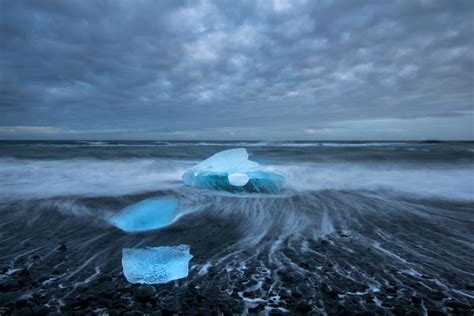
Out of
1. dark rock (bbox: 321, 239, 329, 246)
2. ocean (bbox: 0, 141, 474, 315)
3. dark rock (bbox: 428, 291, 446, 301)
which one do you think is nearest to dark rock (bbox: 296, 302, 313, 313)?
ocean (bbox: 0, 141, 474, 315)

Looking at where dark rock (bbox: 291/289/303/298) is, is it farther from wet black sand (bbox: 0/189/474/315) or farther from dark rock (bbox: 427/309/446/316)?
dark rock (bbox: 427/309/446/316)

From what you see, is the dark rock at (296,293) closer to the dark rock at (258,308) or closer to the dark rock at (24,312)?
the dark rock at (258,308)

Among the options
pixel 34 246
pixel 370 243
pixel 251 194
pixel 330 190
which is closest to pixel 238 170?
pixel 251 194

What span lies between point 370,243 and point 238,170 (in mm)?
3528

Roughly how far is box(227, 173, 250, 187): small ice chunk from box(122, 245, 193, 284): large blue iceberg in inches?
128

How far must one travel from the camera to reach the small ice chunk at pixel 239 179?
243 inches

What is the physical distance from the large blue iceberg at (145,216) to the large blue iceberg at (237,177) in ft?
5.86

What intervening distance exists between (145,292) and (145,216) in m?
2.08

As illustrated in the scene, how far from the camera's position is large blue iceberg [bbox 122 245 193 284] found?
2.51 m

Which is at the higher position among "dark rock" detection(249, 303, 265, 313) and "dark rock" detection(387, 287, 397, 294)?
"dark rock" detection(387, 287, 397, 294)

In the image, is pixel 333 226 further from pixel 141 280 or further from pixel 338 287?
pixel 141 280

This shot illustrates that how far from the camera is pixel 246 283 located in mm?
2480

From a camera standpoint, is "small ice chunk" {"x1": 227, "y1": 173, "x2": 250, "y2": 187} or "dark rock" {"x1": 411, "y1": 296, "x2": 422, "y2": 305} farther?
"small ice chunk" {"x1": 227, "y1": 173, "x2": 250, "y2": 187}

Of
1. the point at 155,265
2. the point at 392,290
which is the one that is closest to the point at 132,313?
the point at 155,265
